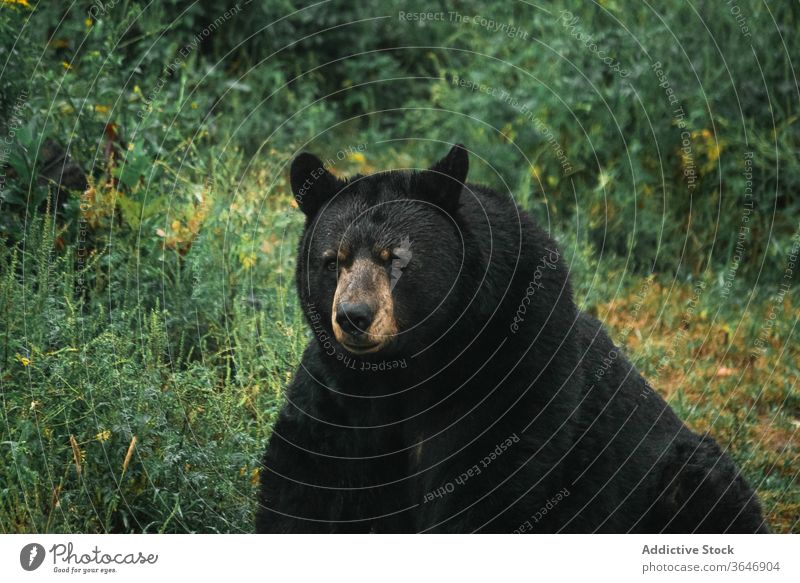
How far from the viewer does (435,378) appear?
4312 millimetres

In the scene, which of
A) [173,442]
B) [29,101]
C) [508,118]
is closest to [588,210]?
[508,118]

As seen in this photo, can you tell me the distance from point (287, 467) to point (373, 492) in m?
0.35

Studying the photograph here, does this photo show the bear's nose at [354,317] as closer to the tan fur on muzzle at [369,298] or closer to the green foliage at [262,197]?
the tan fur on muzzle at [369,298]

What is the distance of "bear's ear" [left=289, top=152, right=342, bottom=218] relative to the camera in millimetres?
4352

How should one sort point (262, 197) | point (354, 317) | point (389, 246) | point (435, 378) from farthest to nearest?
1. point (262, 197)
2. point (435, 378)
3. point (389, 246)
4. point (354, 317)

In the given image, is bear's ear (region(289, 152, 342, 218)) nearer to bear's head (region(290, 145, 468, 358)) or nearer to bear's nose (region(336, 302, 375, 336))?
bear's head (region(290, 145, 468, 358))

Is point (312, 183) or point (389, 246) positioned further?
point (312, 183)

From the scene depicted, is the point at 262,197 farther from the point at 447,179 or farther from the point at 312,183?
the point at 447,179
